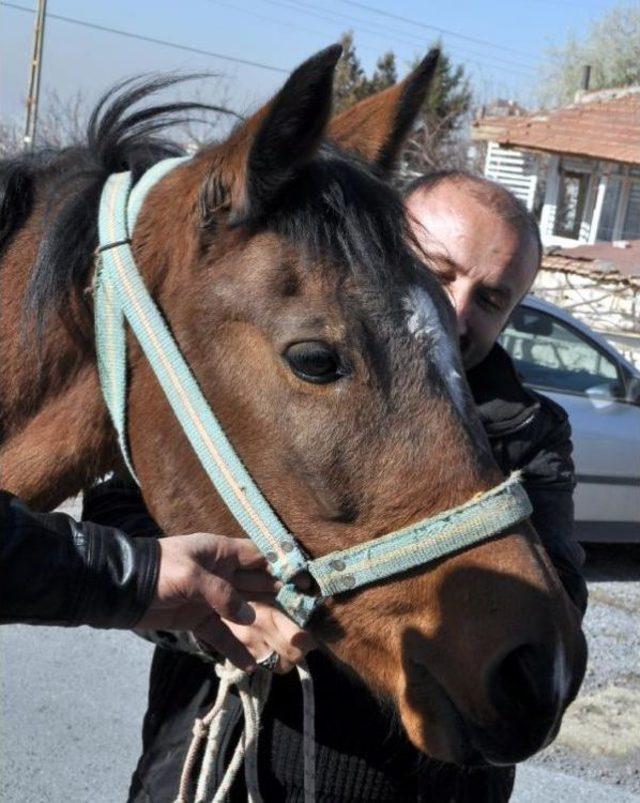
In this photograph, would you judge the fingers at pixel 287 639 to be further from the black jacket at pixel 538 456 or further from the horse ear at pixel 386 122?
the horse ear at pixel 386 122

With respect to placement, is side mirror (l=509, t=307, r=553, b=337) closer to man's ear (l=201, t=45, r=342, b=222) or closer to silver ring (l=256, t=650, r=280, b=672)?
man's ear (l=201, t=45, r=342, b=222)

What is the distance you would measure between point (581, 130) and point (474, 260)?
24.7 meters

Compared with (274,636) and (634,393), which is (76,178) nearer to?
(274,636)

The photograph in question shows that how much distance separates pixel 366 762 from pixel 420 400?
2.35 ft

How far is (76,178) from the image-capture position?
1871mm

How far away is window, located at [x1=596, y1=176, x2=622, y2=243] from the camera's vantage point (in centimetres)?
2742

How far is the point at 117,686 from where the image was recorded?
4.29 metres

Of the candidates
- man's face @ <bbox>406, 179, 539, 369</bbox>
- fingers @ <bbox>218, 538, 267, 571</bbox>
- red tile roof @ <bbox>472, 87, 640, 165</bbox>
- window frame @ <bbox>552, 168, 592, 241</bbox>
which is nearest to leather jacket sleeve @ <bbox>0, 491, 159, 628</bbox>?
fingers @ <bbox>218, 538, 267, 571</bbox>

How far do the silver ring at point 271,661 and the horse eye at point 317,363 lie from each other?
1.50 ft

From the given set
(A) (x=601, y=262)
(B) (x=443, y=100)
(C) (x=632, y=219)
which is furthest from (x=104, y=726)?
(B) (x=443, y=100)

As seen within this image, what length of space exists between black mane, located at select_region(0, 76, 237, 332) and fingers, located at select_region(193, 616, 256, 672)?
0.60m

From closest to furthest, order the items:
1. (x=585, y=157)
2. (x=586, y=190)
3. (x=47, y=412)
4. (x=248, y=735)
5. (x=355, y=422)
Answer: (x=355, y=422) → (x=248, y=735) → (x=47, y=412) → (x=585, y=157) → (x=586, y=190)

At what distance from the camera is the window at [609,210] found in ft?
90.0

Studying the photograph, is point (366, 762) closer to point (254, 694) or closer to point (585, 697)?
point (254, 694)
